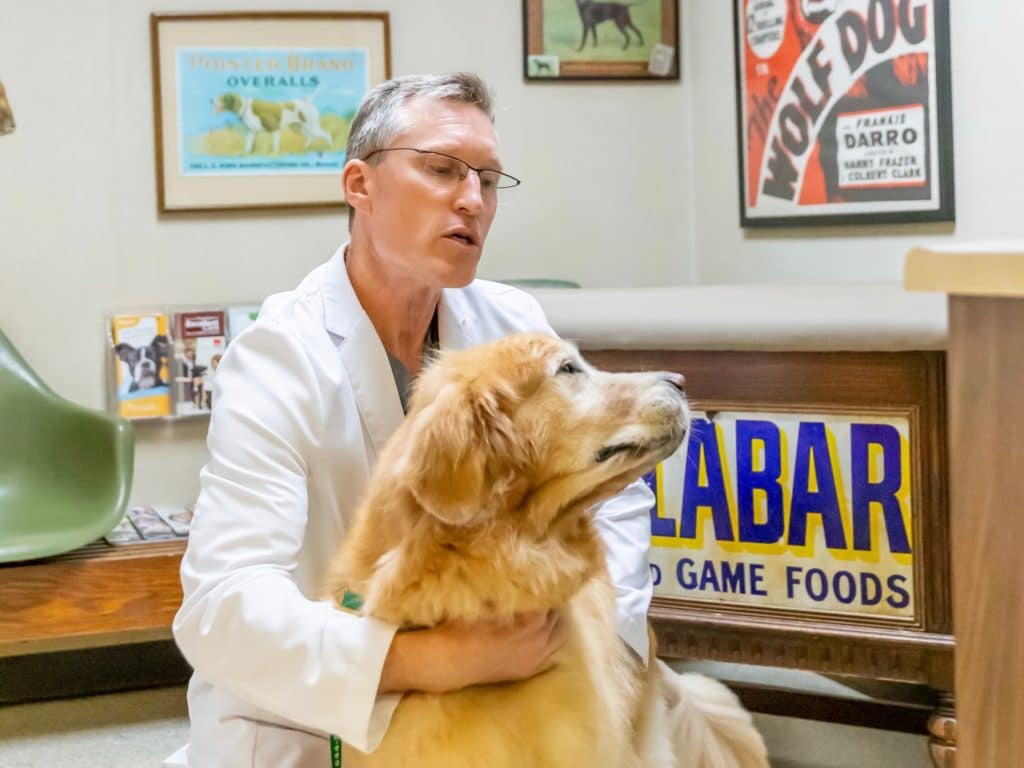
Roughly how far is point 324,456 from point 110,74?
2.07m

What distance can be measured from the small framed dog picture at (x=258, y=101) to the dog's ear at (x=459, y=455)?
206cm

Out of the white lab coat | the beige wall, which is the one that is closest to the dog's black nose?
the white lab coat

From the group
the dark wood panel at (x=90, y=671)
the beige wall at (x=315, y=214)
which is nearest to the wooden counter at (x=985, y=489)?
the beige wall at (x=315, y=214)

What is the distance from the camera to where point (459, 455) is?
1.17 m

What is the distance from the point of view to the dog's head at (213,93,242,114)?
321 centimetres

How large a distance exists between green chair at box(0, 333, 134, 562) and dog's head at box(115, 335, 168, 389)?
0.86 feet

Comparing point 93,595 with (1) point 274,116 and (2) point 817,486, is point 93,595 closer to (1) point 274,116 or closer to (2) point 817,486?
(1) point 274,116

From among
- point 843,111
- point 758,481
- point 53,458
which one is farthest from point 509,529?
point 843,111

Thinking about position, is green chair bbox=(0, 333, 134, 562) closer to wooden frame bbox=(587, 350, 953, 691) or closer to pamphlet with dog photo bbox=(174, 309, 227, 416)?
pamphlet with dog photo bbox=(174, 309, 227, 416)

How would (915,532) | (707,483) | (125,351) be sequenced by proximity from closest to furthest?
(915,532) → (707,483) → (125,351)

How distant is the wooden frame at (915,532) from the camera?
1.85 metres

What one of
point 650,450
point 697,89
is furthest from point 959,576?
point 697,89

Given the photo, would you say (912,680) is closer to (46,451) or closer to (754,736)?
(754,736)

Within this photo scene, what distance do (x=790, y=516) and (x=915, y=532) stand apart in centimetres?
20
